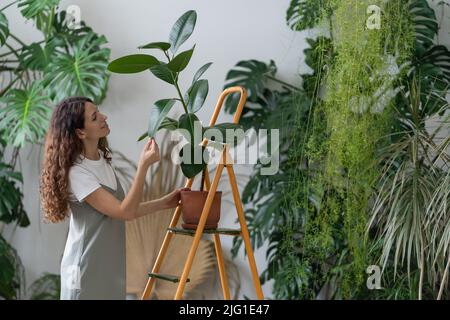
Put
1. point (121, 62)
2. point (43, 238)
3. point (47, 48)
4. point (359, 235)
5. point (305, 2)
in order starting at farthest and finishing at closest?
point (43, 238), point (47, 48), point (305, 2), point (359, 235), point (121, 62)

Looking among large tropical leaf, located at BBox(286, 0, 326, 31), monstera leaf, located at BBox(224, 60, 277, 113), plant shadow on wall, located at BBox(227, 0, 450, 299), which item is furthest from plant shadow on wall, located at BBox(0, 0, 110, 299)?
large tropical leaf, located at BBox(286, 0, 326, 31)

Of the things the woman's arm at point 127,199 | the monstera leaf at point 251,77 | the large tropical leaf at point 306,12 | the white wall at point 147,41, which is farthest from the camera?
the white wall at point 147,41

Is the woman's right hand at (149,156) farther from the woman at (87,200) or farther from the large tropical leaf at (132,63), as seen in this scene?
the large tropical leaf at (132,63)

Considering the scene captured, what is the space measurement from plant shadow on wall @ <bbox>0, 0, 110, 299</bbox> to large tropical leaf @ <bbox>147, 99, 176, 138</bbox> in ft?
5.20

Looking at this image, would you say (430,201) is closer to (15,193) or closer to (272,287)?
(272,287)

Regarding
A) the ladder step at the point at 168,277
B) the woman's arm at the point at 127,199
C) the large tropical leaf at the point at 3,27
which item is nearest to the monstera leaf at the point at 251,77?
the large tropical leaf at the point at 3,27

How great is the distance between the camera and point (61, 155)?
279 centimetres

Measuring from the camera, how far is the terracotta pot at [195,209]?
9.57ft

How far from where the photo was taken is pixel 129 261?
4.57 metres

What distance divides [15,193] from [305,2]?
6.28 ft

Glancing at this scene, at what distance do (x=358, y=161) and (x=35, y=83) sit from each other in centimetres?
188

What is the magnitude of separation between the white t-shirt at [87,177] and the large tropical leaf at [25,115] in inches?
58.9

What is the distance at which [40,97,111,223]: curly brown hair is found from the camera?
9.14 feet
